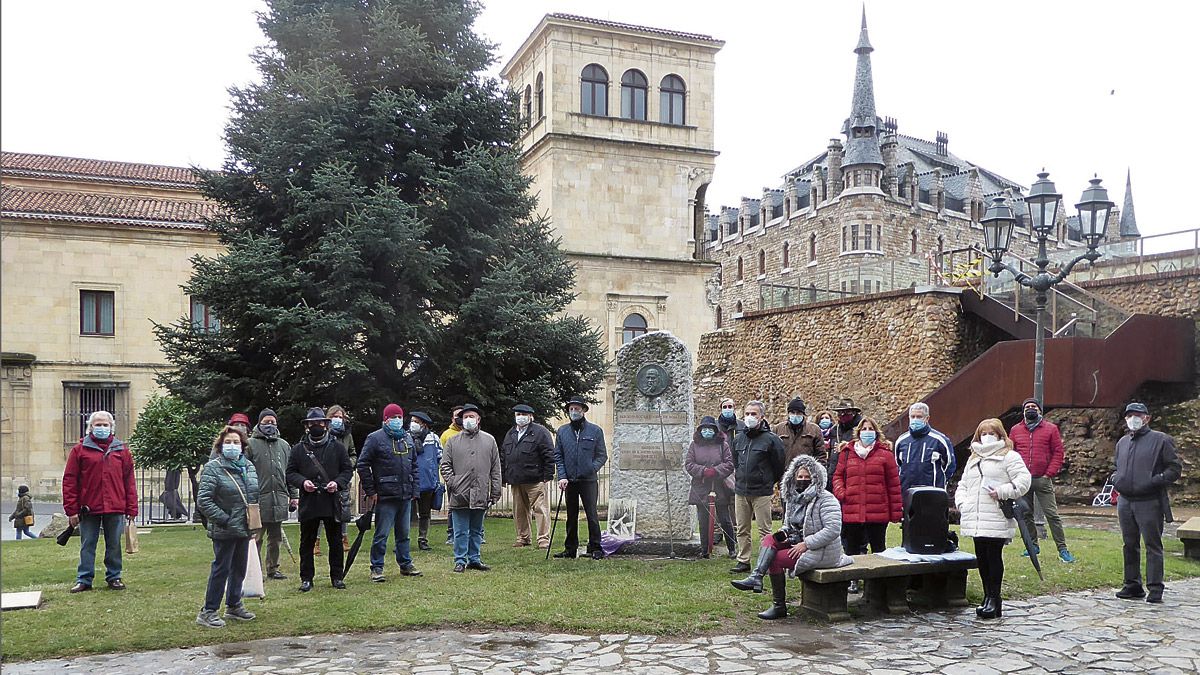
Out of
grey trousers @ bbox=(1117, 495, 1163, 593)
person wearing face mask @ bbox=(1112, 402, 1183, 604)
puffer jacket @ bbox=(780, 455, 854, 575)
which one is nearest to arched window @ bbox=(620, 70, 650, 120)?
person wearing face mask @ bbox=(1112, 402, 1183, 604)

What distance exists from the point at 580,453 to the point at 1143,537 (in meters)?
6.01

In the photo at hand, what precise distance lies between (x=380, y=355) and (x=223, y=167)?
4.71 m

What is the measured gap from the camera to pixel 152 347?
32.1 meters

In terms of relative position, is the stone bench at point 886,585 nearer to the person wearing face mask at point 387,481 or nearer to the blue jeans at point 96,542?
the person wearing face mask at point 387,481

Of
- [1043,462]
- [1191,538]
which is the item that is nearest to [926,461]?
[1043,462]

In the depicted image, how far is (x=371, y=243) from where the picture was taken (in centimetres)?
1584

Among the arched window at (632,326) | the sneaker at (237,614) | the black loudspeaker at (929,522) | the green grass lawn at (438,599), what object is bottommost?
the green grass lawn at (438,599)

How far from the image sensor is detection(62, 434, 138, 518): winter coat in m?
9.66

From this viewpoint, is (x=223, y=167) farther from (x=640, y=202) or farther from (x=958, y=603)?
(x=640, y=202)

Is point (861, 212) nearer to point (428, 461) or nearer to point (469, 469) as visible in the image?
point (428, 461)

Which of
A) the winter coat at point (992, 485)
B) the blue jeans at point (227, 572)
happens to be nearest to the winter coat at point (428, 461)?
the blue jeans at point (227, 572)

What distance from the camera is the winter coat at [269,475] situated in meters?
10.3

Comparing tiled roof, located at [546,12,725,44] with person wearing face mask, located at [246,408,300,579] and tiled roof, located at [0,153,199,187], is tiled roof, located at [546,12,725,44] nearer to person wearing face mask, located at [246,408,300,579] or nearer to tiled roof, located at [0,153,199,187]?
tiled roof, located at [0,153,199,187]

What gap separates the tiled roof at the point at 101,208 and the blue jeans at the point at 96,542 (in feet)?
73.7
